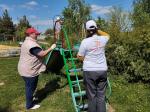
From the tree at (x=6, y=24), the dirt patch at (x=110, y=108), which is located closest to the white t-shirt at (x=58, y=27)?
the dirt patch at (x=110, y=108)

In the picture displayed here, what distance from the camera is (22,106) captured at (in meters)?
7.46

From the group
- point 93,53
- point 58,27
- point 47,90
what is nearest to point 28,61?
point 93,53

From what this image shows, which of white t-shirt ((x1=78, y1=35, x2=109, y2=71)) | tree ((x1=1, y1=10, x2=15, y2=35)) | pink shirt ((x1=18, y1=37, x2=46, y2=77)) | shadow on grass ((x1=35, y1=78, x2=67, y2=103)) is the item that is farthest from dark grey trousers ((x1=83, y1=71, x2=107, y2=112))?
tree ((x1=1, y1=10, x2=15, y2=35))

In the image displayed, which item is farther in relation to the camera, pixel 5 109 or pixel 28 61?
Answer: pixel 5 109

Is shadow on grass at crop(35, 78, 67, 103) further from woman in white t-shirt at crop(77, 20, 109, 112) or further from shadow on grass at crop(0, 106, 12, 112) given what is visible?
woman in white t-shirt at crop(77, 20, 109, 112)

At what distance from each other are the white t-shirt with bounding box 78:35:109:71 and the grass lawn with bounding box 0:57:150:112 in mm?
1538

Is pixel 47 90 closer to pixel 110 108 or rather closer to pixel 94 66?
pixel 110 108

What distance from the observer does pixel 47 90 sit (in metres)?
8.71

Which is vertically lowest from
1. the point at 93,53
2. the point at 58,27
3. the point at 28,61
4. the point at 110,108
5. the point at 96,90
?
the point at 110,108

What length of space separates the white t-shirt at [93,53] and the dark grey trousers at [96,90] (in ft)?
0.36

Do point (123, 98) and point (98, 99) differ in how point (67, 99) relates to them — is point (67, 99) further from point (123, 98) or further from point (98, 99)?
point (98, 99)

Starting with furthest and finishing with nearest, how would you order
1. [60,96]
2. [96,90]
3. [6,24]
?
1. [6,24]
2. [60,96]
3. [96,90]

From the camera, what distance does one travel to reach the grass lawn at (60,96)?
23.5 feet

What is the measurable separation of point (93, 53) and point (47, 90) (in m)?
3.24
